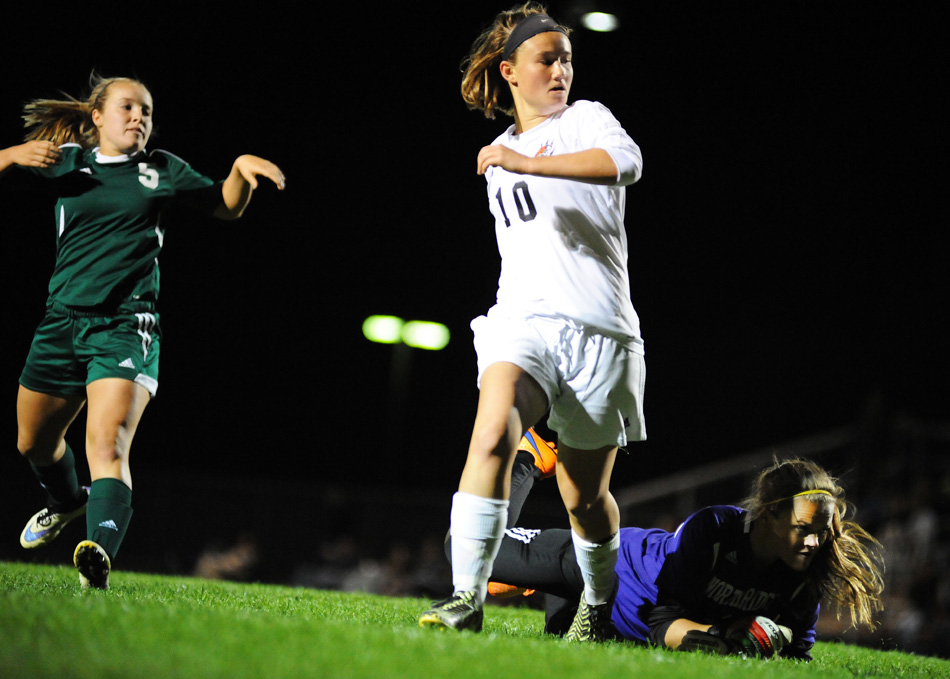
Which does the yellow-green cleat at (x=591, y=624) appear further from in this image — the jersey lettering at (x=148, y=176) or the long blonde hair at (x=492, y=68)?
the jersey lettering at (x=148, y=176)

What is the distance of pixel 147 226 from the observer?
4730 millimetres

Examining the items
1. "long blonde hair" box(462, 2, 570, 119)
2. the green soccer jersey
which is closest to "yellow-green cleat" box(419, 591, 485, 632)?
"long blonde hair" box(462, 2, 570, 119)

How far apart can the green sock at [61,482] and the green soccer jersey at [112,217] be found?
100 centimetres

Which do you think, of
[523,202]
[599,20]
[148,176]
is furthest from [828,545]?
[599,20]

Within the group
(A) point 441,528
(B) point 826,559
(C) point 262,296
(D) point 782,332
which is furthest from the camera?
(C) point 262,296

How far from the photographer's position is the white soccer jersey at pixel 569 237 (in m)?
3.61

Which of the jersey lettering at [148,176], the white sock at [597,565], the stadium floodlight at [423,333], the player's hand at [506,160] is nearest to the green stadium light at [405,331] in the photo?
the stadium floodlight at [423,333]

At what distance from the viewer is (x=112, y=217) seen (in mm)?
4668

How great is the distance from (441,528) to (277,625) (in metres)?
15.1

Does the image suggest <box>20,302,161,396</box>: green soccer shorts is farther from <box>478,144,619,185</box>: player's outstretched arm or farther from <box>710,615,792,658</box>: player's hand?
<box>710,615,792,658</box>: player's hand

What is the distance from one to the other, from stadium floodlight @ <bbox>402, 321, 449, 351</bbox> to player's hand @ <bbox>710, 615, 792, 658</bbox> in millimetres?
15038

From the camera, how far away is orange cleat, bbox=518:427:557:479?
467 cm

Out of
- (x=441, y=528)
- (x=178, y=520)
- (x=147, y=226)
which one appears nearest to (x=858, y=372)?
(x=441, y=528)

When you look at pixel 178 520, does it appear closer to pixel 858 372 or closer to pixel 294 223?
pixel 294 223
